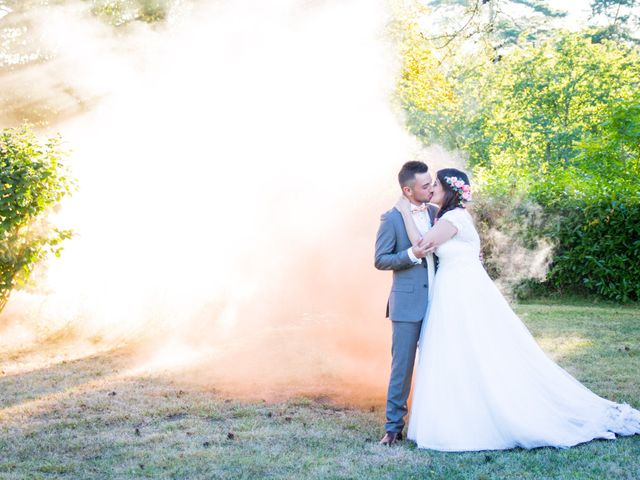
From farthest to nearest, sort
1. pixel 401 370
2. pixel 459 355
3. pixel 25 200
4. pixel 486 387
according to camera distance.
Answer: pixel 25 200, pixel 401 370, pixel 459 355, pixel 486 387

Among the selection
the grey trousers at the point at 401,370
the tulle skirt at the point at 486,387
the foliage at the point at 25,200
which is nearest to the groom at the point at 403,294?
the grey trousers at the point at 401,370

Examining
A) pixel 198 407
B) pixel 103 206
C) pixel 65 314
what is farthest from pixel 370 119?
pixel 198 407

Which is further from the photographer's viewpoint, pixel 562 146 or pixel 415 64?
pixel 562 146

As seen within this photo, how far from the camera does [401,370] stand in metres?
6.25

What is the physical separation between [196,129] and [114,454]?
8499 millimetres

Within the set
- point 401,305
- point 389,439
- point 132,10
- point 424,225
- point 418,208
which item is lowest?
point 389,439

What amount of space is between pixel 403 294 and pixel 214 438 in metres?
2.01

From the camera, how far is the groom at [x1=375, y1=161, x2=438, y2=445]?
6188 mm

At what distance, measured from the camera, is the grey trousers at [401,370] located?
6207 millimetres

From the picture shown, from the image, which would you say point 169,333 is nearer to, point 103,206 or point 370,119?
point 103,206

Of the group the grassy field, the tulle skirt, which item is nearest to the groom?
the tulle skirt

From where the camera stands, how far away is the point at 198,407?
7367 millimetres

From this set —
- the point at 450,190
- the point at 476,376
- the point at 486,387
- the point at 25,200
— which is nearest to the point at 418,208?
the point at 450,190

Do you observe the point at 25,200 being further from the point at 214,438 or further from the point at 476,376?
the point at 476,376
